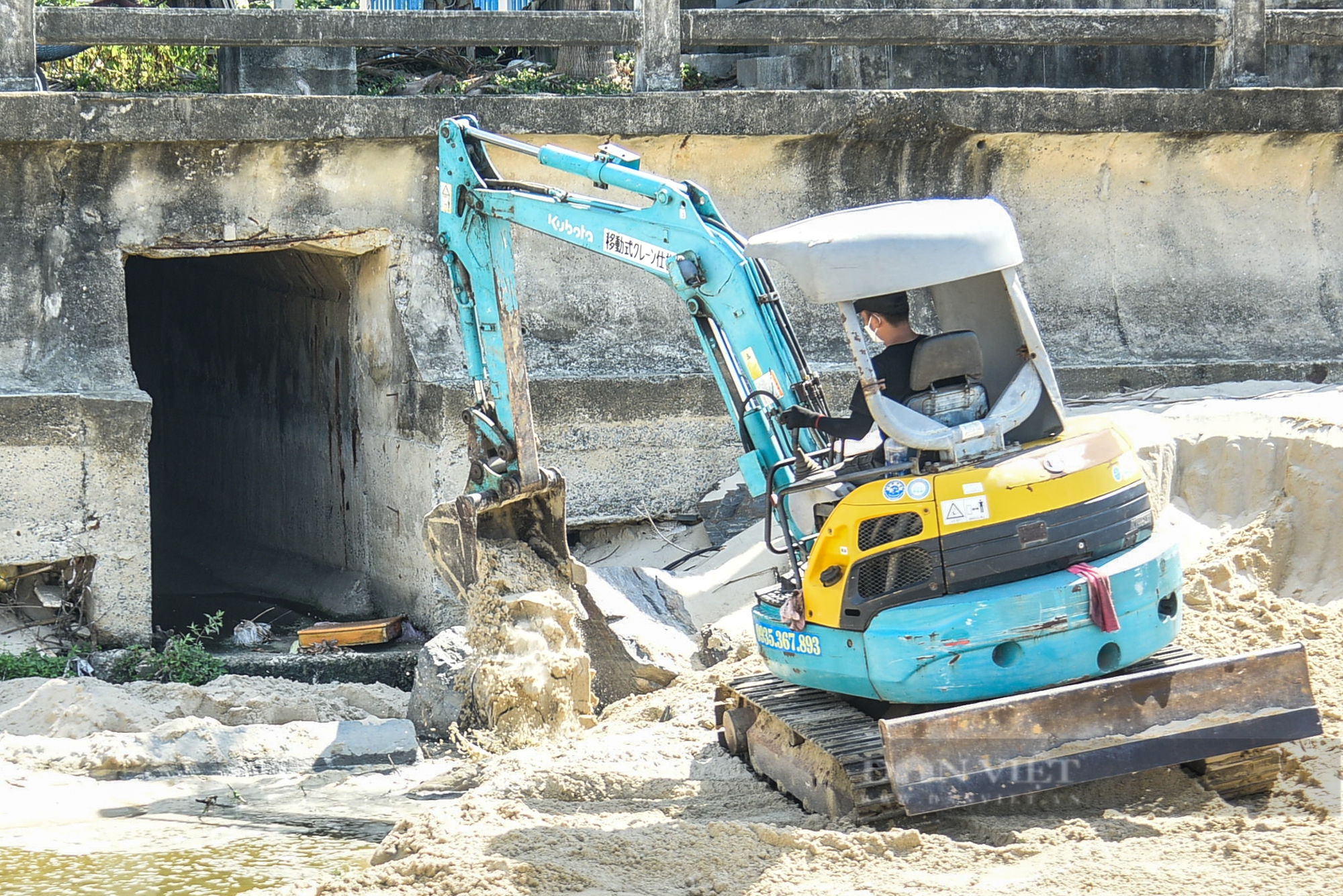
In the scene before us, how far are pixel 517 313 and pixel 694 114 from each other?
272 cm

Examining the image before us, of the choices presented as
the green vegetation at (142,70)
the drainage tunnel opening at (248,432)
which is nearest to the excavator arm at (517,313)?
the drainage tunnel opening at (248,432)

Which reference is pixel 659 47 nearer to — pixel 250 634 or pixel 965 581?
pixel 250 634

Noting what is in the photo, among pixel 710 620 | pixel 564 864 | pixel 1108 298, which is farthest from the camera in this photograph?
pixel 1108 298

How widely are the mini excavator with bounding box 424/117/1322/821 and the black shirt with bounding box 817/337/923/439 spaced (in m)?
0.11

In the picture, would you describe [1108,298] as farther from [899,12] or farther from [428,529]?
[428,529]

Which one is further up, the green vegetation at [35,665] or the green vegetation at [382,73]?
the green vegetation at [382,73]

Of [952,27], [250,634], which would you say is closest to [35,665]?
[250,634]

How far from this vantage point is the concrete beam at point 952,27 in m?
8.77

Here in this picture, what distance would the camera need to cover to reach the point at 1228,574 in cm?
698

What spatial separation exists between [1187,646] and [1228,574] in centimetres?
87

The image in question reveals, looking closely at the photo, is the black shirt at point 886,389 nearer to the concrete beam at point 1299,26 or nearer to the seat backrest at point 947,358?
the seat backrest at point 947,358

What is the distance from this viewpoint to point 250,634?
864 centimetres

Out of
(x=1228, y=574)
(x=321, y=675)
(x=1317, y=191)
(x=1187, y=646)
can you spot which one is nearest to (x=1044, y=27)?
(x=1317, y=191)

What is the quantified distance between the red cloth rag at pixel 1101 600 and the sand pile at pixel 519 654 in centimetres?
272
